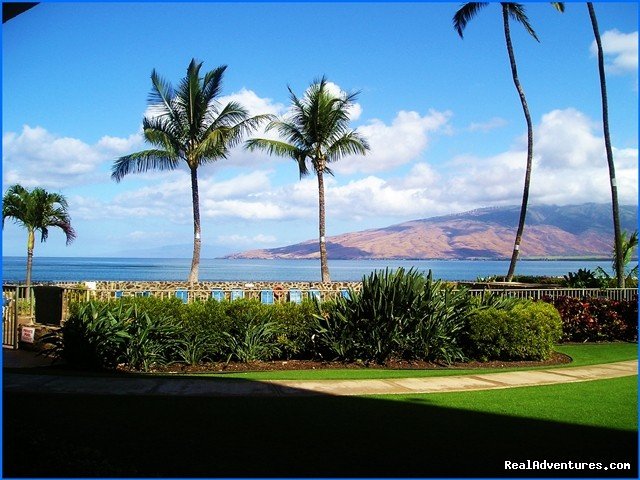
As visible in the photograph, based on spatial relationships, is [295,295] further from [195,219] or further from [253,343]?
[195,219]

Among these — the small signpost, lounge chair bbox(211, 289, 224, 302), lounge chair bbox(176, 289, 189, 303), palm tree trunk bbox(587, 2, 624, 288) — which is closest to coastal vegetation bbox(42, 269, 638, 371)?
the small signpost

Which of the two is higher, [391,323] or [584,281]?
[584,281]

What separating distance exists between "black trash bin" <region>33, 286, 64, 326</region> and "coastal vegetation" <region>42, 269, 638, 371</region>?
2.36m

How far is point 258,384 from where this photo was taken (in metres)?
8.73

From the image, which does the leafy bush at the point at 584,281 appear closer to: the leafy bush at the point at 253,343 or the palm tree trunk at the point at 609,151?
the palm tree trunk at the point at 609,151

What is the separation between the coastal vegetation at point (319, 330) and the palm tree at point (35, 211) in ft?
68.8

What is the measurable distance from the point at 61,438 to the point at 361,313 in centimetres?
679

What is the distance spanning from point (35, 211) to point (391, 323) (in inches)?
963

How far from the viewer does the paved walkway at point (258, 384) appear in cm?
808

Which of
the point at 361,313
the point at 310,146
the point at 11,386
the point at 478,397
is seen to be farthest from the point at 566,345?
the point at 310,146

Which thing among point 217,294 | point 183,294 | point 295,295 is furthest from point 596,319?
point 183,294

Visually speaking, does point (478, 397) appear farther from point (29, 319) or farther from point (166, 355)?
point (29, 319)

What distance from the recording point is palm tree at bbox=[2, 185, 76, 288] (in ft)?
99.7

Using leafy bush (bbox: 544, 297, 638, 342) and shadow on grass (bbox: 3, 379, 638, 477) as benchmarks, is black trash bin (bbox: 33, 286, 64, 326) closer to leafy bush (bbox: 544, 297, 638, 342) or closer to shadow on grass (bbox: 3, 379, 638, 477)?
shadow on grass (bbox: 3, 379, 638, 477)
